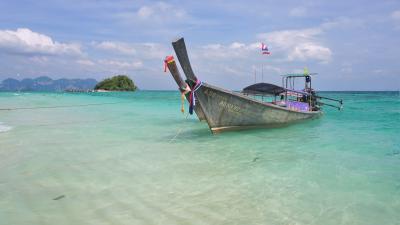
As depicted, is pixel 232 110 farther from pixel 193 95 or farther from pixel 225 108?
pixel 193 95


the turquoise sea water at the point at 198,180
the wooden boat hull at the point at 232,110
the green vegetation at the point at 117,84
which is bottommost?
the turquoise sea water at the point at 198,180

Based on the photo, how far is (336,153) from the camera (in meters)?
8.85

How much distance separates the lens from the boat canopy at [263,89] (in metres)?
15.1

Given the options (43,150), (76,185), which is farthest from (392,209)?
(43,150)

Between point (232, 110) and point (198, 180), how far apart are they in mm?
5813

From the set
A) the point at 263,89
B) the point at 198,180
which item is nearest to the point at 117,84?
the point at 263,89

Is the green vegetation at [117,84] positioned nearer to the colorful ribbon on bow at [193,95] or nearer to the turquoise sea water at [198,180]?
the turquoise sea water at [198,180]

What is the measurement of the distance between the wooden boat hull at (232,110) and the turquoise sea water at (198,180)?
93cm

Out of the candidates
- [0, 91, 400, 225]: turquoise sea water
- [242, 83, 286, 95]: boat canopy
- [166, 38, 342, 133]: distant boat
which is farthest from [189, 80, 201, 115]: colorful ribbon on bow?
[242, 83, 286, 95]: boat canopy

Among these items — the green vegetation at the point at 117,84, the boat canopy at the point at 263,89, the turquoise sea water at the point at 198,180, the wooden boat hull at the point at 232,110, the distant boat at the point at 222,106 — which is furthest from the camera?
the green vegetation at the point at 117,84

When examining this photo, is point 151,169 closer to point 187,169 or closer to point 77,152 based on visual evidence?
point 187,169

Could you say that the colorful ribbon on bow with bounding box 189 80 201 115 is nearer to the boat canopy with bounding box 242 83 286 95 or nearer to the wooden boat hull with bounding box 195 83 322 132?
the wooden boat hull with bounding box 195 83 322 132

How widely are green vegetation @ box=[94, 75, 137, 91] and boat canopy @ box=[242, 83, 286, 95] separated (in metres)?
108

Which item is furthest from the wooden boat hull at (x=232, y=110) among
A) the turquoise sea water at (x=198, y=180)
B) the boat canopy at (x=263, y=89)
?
the boat canopy at (x=263, y=89)
